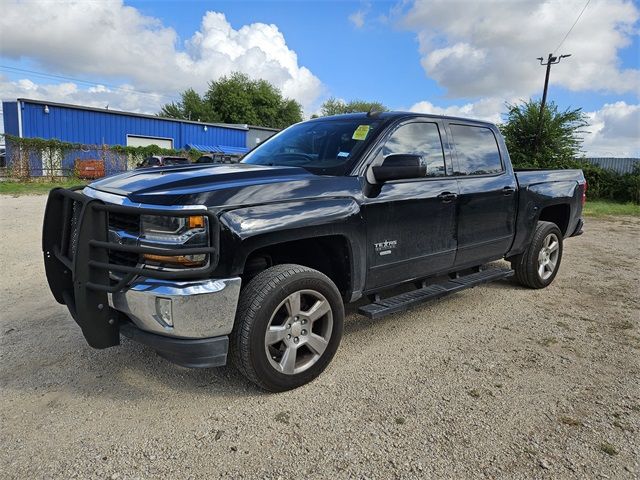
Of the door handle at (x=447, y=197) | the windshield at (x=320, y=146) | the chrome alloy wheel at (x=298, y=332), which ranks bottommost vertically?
the chrome alloy wheel at (x=298, y=332)

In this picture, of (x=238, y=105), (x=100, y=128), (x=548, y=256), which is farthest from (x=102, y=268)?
(x=238, y=105)

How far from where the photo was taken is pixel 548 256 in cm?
568

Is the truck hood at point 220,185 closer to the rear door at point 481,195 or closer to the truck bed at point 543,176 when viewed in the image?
the rear door at point 481,195

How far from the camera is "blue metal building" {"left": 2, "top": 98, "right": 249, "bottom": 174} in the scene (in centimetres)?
2655

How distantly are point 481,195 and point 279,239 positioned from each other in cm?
234

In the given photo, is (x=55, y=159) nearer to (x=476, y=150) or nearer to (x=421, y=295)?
(x=476, y=150)

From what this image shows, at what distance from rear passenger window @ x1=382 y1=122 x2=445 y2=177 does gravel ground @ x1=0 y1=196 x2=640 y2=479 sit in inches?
57.9

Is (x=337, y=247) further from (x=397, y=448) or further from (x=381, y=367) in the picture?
(x=397, y=448)

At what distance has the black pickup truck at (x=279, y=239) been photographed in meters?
2.64

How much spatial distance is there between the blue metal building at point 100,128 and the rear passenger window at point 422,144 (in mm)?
23077

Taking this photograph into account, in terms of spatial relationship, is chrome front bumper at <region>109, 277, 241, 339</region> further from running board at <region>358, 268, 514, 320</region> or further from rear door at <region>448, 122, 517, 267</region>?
rear door at <region>448, 122, 517, 267</region>

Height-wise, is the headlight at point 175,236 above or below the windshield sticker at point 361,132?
below

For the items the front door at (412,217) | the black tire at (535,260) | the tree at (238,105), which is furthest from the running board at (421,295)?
the tree at (238,105)

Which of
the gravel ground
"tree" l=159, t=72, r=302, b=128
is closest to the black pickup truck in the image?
the gravel ground
